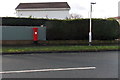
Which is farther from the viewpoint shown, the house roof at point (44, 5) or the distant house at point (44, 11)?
the house roof at point (44, 5)

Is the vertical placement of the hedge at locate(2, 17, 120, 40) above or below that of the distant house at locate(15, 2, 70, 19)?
below

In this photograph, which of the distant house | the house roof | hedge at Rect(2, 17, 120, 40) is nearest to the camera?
hedge at Rect(2, 17, 120, 40)

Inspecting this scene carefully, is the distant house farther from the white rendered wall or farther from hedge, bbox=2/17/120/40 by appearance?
hedge, bbox=2/17/120/40

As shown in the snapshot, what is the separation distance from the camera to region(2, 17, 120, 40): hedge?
50.5ft

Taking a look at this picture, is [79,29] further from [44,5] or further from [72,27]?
[44,5]

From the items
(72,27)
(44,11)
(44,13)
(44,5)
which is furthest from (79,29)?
(44,5)

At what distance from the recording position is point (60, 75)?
17.4 feet

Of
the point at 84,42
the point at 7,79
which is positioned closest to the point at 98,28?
the point at 84,42

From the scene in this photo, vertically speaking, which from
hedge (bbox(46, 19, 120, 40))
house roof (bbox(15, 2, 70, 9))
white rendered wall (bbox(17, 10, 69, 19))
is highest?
house roof (bbox(15, 2, 70, 9))

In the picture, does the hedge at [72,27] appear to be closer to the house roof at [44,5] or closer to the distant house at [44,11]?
the distant house at [44,11]

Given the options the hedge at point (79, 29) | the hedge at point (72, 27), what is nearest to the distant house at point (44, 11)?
the hedge at point (72, 27)

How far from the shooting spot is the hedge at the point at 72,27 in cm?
1538

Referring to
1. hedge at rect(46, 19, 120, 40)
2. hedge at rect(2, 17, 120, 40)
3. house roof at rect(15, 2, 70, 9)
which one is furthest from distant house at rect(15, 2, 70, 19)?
hedge at rect(46, 19, 120, 40)

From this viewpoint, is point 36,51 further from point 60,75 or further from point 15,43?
point 60,75
